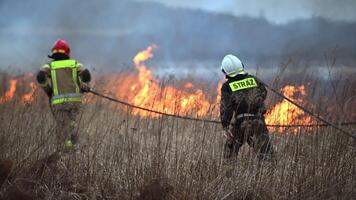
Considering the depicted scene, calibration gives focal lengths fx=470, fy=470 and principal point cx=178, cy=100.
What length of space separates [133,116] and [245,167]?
7.88ft

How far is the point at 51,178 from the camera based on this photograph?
523 centimetres

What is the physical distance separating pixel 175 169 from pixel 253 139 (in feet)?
3.34

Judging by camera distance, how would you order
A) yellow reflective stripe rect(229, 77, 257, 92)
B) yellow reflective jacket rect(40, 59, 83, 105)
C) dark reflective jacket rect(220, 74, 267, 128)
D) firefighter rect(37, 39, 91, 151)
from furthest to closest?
yellow reflective jacket rect(40, 59, 83, 105) → firefighter rect(37, 39, 91, 151) → yellow reflective stripe rect(229, 77, 257, 92) → dark reflective jacket rect(220, 74, 267, 128)

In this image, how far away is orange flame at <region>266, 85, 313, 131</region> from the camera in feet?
18.8

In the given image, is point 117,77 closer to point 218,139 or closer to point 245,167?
point 218,139

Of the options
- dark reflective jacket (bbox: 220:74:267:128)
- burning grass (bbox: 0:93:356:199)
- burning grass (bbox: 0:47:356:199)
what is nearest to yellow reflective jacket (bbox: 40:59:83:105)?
burning grass (bbox: 0:47:356:199)

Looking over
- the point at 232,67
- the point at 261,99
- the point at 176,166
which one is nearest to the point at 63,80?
the point at 232,67

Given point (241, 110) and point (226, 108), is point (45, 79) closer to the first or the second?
point (226, 108)

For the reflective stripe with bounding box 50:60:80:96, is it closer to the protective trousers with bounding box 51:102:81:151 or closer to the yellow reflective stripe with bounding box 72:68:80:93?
the yellow reflective stripe with bounding box 72:68:80:93

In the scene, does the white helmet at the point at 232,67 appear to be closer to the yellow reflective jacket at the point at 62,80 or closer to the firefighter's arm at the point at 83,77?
the firefighter's arm at the point at 83,77

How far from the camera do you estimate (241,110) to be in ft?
21.2

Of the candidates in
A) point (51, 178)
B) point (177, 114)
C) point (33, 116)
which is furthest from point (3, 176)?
point (177, 114)

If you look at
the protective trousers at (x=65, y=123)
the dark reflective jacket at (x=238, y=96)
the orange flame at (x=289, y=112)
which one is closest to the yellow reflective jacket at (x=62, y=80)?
the protective trousers at (x=65, y=123)

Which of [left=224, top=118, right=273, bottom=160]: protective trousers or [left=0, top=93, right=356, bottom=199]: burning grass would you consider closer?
[left=0, top=93, right=356, bottom=199]: burning grass
